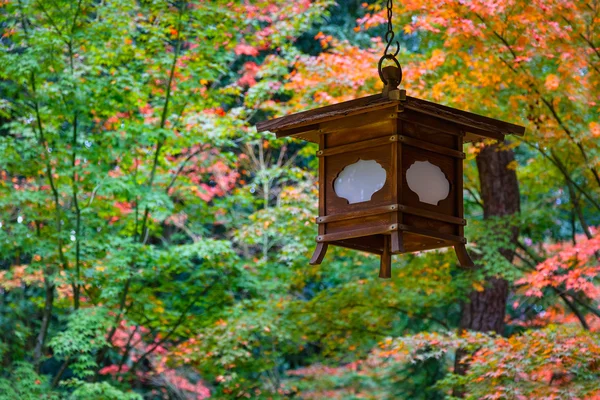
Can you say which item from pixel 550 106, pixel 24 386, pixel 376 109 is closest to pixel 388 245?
pixel 376 109

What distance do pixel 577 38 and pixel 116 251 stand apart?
441cm

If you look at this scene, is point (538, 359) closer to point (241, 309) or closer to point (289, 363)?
point (241, 309)

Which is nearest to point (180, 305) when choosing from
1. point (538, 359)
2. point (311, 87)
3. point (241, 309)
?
point (241, 309)

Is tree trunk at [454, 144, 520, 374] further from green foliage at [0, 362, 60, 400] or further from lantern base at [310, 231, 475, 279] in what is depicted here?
lantern base at [310, 231, 475, 279]

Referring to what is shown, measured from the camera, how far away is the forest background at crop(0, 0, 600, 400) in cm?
653

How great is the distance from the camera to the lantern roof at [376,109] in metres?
2.51

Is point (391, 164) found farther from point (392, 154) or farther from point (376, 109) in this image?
point (376, 109)

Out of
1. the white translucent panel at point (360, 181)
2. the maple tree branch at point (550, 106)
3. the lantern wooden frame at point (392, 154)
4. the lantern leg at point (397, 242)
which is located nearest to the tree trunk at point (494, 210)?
the maple tree branch at point (550, 106)

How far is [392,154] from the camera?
2566mm

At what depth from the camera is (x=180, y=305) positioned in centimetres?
848

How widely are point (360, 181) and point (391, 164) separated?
142 mm

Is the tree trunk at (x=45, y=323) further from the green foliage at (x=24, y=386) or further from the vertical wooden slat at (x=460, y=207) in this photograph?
the vertical wooden slat at (x=460, y=207)

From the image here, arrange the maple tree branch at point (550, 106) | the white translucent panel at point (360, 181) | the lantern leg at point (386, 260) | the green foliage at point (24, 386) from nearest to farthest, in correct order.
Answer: the white translucent panel at point (360, 181), the lantern leg at point (386, 260), the maple tree branch at point (550, 106), the green foliage at point (24, 386)

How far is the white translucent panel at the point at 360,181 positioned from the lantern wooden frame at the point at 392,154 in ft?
0.06
